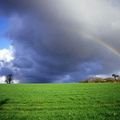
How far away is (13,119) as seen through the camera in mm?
22047

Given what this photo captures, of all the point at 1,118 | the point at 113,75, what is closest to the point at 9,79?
the point at 113,75

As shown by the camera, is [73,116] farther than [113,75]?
No

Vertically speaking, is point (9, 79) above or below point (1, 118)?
above

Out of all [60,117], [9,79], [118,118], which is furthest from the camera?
[9,79]

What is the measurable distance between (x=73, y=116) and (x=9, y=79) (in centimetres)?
14510

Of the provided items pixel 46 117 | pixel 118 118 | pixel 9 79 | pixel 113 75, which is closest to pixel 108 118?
pixel 118 118

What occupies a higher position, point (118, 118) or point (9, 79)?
point (9, 79)

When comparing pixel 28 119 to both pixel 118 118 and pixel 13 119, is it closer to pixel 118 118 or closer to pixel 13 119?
pixel 13 119

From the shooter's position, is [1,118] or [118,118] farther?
[1,118]

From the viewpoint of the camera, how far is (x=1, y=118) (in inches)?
898

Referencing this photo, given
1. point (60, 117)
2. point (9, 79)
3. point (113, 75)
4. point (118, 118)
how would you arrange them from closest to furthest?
point (118, 118) < point (60, 117) < point (113, 75) < point (9, 79)

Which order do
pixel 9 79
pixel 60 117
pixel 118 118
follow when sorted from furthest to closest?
pixel 9 79
pixel 60 117
pixel 118 118

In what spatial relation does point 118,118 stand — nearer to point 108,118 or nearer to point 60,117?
point 108,118

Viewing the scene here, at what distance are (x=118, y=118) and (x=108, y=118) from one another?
724 mm
